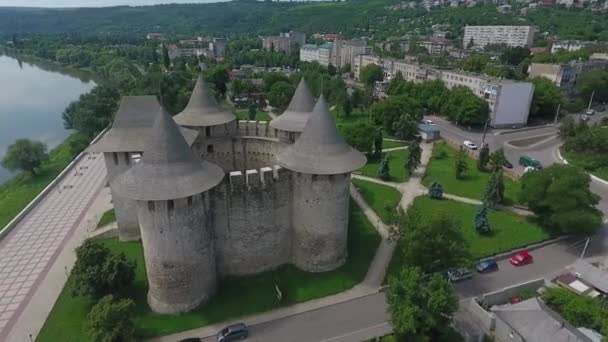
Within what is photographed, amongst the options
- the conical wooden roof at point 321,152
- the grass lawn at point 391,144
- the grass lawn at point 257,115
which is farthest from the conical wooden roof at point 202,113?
the grass lawn at point 257,115

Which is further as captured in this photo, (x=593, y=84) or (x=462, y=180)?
(x=593, y=84)

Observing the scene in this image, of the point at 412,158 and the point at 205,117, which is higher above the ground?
the point at 205,117

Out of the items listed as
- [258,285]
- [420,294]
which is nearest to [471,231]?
[420,294]

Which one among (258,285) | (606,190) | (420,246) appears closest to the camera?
(420,246)

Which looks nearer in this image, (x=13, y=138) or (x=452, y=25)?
(x=13, y=138)

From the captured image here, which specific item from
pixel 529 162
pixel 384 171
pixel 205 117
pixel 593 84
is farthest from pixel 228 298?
pixel 593 84

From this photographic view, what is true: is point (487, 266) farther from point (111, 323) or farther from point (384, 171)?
point (111, 323)

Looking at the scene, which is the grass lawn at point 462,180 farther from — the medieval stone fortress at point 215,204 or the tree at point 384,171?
the medieval stone fortress at point 215,204

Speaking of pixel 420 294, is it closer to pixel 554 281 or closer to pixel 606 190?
pixel 554 281
